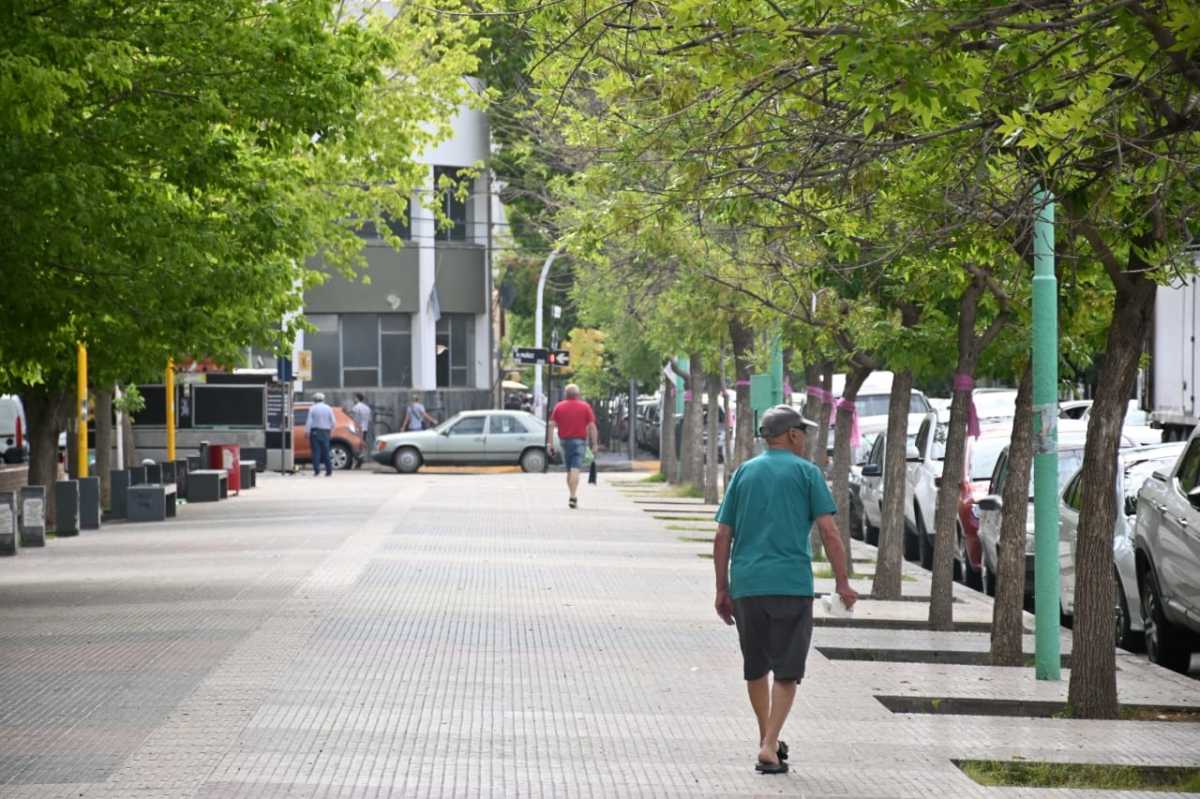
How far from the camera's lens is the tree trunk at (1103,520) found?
10805mm

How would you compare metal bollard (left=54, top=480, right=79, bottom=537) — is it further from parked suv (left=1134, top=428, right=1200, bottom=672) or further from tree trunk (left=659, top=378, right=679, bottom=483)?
tree trunk (left=659, top=378, right=679, bottom=483)

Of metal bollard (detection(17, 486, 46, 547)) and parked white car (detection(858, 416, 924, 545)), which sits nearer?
metal bollard (detection(17, 486, 46, 547))

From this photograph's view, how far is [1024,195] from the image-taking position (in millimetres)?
10031

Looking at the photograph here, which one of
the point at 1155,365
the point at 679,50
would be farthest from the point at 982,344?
the point at 679,50

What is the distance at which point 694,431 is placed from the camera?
3838cm

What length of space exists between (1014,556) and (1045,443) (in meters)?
1.64

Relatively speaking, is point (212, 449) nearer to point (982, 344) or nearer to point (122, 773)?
point (982, 344)

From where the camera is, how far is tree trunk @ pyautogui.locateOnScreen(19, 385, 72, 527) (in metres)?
27.4

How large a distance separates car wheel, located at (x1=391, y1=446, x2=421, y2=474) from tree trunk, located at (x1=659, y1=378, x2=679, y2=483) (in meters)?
5.89

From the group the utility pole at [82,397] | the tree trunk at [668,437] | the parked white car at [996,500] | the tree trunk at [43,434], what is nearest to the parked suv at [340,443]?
the tree trunk at [668,437]

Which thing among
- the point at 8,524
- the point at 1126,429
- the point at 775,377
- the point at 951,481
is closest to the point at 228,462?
the point at 8,524

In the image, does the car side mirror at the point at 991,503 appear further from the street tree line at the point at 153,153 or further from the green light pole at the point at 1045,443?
the street tree line at the point at 153,153

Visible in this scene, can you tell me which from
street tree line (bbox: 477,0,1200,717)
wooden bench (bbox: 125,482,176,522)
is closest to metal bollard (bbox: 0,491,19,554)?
wooden bench (bbox: 125,482,176,522)

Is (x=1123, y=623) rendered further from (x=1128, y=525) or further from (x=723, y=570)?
(x=723, y=570)
